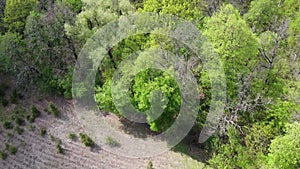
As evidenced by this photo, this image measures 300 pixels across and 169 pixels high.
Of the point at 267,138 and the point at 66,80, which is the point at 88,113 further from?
the point at 267,138

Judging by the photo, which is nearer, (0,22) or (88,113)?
(88,113)

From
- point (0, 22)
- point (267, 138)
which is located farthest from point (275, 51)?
point (0, 22)

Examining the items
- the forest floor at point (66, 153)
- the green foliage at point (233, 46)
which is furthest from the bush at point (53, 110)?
the green foliage at point (233, 46)

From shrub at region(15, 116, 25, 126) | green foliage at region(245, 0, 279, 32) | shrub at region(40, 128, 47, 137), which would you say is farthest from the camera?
green foliage at region(245, 0, 279, 32)

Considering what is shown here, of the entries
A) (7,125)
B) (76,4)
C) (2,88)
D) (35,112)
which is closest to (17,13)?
(76,4)

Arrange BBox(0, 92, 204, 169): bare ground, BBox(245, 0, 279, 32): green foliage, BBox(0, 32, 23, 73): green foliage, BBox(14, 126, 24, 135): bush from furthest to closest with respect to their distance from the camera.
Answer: BBox(245, 0, 279, 32): green foliage → BBox(0, 32, 23, 73): green foliage → BBox(14, 126, 24, 135): bush → BBox(0, 92, 204, 169): bare ground

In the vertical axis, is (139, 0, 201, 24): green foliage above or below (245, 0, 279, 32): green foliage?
below

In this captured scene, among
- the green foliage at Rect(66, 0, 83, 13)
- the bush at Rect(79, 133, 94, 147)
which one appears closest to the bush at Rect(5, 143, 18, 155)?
the bush at Rect(79, 133, 94, 147)

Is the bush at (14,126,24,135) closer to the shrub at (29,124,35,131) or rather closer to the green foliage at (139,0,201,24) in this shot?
the shrub at (29,124,35,131)
